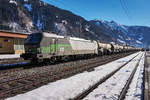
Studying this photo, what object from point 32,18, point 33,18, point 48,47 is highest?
point 33,18

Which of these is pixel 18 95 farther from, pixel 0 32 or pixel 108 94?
pixel 0 32

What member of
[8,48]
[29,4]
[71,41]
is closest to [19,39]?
[8,48]

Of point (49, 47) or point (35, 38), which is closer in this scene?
point (35, 38)

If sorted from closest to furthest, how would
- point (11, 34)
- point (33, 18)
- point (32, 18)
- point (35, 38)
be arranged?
point (35, 38), point (11, 34), point (32, 18), point (33, 18)

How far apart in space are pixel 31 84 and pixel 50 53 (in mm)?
6535

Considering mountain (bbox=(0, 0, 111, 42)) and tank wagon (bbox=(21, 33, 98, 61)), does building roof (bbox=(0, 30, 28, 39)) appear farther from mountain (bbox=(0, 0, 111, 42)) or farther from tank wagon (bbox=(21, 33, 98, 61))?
mountain (bbox=(0, 0, 111, 42))

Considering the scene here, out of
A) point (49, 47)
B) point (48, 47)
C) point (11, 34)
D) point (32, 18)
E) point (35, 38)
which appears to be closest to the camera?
point (35, 38)

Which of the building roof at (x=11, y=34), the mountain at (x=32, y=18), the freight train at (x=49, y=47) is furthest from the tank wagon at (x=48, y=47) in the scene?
the mountain at (x=32, y=18)

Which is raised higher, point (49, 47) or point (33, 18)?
point (33, 18)

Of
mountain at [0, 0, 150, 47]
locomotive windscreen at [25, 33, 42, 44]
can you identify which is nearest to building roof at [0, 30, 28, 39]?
locomotive windscreen at [25, 33, 42, 44]

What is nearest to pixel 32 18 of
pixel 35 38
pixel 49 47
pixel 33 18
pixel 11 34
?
pixel 33 18

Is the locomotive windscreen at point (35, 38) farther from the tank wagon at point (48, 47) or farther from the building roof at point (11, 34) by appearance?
the building roof at point (11, 34)

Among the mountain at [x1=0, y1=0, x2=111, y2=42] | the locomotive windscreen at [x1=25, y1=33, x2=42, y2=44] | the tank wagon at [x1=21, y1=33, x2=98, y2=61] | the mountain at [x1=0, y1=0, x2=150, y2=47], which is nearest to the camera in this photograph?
the tank wagon at [x1=21, y1=33, x2=98, y2=61]

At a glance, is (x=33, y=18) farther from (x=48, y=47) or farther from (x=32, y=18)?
(x=48, y=47)
